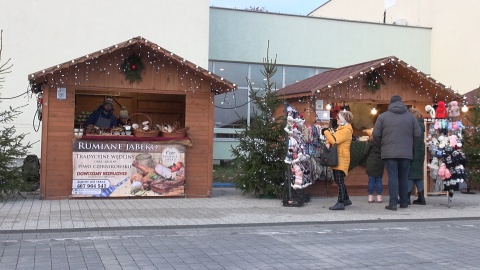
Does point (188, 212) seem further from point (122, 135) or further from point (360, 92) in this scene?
point (360, 92)

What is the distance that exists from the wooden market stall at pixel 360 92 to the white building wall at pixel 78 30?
25.9 feet

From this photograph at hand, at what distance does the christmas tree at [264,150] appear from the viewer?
477 inches

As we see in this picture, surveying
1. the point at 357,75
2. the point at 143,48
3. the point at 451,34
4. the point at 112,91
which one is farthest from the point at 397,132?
the point at 451,34

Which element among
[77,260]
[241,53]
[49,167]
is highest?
[241,53]

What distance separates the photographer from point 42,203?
11.0m

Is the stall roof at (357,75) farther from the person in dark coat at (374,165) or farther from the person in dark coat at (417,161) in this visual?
the person in dark coat at (374,165)

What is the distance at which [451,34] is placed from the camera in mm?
24812

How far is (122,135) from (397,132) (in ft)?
18.5

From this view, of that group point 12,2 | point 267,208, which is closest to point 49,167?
point 267,208

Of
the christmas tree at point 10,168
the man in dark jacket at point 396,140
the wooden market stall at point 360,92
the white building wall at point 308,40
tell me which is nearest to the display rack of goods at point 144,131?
the christmas tree at point 10,168

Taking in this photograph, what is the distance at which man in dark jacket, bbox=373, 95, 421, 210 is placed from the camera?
10617mm

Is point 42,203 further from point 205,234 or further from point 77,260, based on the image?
point 77,260

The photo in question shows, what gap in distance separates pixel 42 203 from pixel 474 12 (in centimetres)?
1954

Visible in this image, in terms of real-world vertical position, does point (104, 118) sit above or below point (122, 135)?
above
